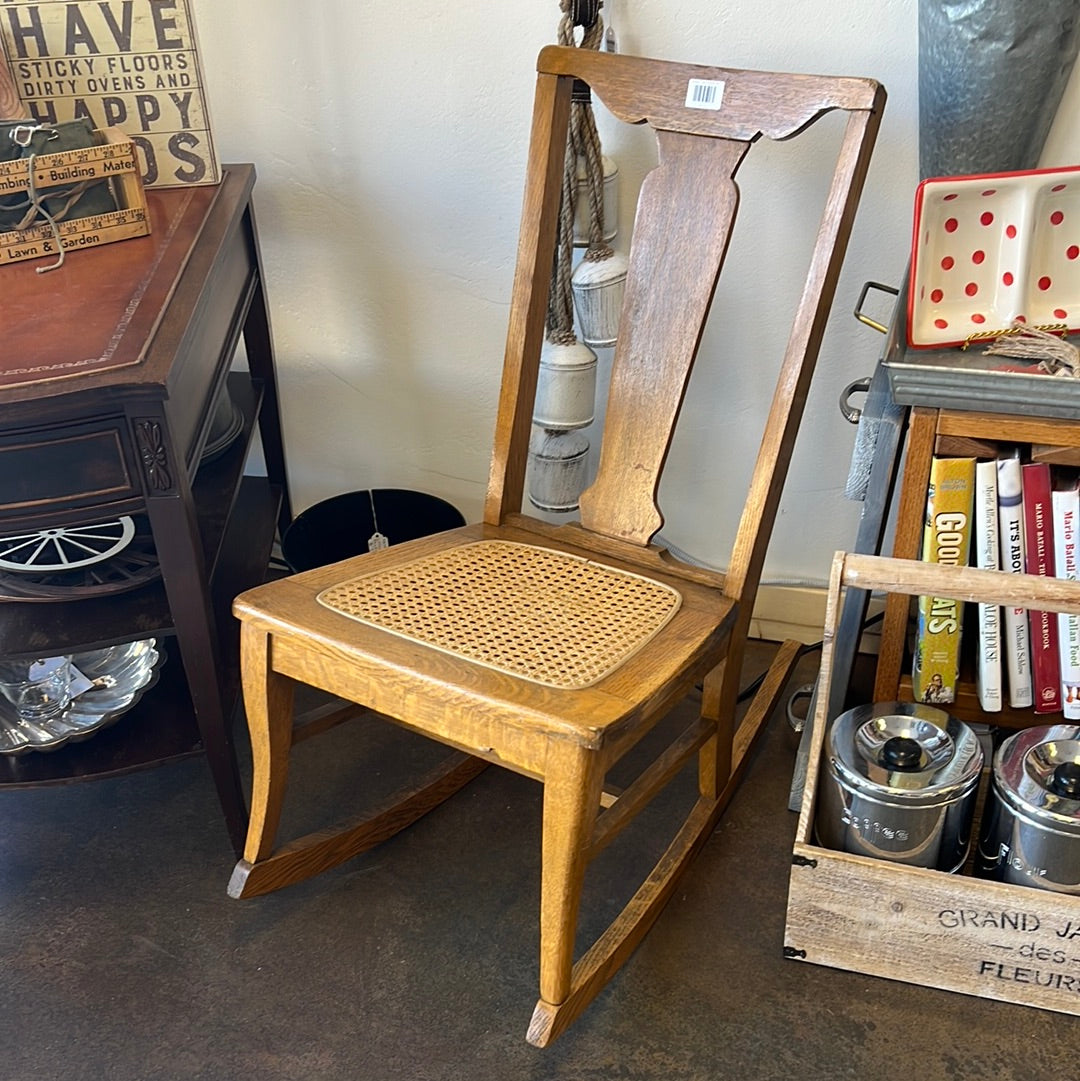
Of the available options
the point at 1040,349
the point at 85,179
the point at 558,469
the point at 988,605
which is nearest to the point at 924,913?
the point at 988,605

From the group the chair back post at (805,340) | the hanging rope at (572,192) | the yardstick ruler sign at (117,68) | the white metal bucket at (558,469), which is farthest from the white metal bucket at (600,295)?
the yardstick ruler sign at (117,68)

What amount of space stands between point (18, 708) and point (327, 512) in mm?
544

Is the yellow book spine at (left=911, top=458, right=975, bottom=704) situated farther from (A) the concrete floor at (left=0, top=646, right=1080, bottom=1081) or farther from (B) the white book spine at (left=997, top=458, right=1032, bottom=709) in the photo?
(A) the concrete floor at (left=0, top=646, right=1080, bottom=1081)

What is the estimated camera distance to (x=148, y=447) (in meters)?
1.13

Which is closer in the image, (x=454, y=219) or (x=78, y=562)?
(x=78, y=562)

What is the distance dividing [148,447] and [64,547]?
0.37 m

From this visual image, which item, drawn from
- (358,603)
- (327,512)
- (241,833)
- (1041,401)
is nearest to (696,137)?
(1041,401)

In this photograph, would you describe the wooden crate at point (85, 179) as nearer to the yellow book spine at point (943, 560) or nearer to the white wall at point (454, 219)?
the white wall at point (454, 219)

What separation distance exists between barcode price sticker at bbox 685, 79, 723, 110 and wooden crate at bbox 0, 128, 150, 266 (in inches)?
25.8

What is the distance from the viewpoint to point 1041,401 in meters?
1.16

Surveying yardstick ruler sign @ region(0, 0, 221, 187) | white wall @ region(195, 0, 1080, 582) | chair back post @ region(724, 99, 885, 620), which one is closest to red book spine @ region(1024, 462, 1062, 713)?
chair back post @ region(724, 99, 885, 620)

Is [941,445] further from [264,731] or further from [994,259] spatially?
[264,731]

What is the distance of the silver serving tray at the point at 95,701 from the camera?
1404 mm

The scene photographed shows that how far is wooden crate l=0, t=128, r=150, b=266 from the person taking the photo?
1286 mm
